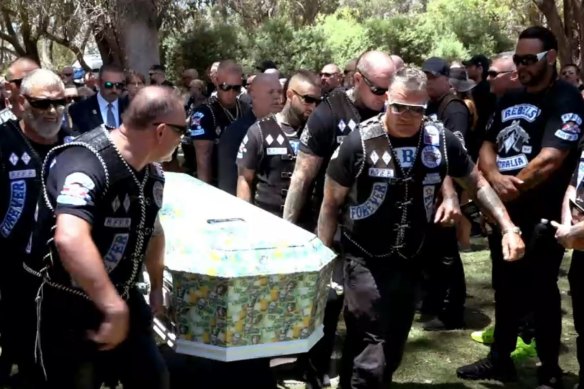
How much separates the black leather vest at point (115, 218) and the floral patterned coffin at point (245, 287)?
320mm

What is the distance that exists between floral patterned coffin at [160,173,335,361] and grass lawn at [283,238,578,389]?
1327 mm

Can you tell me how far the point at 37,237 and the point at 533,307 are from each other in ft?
9.63

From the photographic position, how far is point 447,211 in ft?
14.4

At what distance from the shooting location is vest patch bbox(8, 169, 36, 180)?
14.3ft

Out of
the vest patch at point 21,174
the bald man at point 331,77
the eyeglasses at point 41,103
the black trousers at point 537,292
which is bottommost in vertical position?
the black trousers at point 537,292

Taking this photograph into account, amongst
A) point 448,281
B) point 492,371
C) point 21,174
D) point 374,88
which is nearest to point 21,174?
point 21,174

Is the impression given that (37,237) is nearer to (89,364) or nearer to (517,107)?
(89,364)

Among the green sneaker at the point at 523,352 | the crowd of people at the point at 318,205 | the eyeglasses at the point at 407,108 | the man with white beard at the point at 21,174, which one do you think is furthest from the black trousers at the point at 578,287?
the man with white beard at the point at 21,174

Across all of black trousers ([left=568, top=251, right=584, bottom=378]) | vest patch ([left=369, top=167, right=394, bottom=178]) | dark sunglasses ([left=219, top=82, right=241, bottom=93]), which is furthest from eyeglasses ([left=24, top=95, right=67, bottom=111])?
black trousers ([left=568, top=251, right=584, bottom=378])

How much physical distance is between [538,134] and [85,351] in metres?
2.84

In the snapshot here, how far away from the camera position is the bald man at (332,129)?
4.64 metres

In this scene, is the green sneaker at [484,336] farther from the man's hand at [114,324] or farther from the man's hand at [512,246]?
the man's hand at [114,324]

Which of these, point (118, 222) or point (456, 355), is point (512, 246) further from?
point (118, 222)

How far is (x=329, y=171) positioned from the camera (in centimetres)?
417
